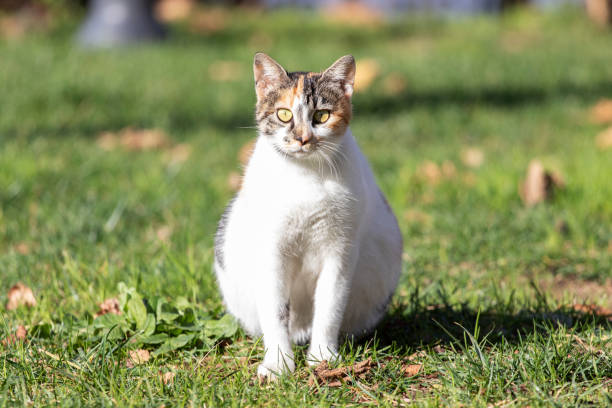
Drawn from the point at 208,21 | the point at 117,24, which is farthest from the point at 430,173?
the point at 208,21

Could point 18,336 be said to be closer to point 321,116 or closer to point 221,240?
point 221,240

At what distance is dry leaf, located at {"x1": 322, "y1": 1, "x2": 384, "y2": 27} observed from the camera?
9938 mm

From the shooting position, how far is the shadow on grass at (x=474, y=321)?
256cm

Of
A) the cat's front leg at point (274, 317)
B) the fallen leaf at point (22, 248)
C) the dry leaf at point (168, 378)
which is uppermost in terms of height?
the cat's front leg at point (274, 317)

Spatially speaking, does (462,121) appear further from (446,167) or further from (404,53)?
(404,53)

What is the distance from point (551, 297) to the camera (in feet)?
9.84

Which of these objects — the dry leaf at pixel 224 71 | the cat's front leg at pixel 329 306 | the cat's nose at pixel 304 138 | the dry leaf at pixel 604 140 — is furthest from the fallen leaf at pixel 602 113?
the cat's nose at pixel 304 138

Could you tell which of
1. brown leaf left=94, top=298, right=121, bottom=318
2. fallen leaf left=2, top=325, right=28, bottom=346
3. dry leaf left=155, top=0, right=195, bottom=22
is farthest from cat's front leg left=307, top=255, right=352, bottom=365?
dry leaf left=155, top=0, right=195, bottom=22

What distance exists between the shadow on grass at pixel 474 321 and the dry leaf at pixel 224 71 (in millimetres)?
4663

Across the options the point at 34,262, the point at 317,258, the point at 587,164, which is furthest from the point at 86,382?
the point at 587,164

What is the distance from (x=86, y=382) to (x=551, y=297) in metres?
1.93

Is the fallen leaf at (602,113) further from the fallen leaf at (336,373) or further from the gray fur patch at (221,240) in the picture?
the fallen leaf at (336,373)

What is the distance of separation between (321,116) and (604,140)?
145 inches

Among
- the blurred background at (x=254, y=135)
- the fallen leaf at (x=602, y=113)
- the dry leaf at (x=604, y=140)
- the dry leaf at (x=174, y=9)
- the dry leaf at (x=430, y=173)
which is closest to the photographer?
the blurred background at (x=254, y=135)
